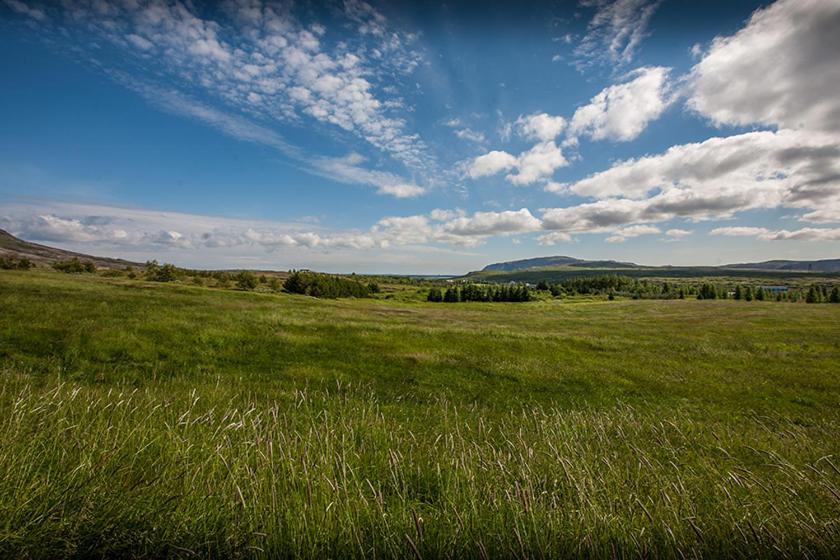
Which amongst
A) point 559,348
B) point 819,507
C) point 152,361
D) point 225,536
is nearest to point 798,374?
point 559,348

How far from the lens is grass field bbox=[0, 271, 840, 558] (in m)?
2.88

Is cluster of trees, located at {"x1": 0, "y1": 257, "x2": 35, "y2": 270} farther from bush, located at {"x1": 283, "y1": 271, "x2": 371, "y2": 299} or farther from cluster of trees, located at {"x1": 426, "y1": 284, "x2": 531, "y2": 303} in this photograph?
cluster of trees, located at {"x1": 426, "y1": 284, "x2": 531, "y2": 303}

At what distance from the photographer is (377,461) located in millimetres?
4816

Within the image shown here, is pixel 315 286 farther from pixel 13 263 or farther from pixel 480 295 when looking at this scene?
pixel 480 295

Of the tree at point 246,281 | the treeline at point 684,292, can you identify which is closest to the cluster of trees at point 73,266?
the tree at point 246,281

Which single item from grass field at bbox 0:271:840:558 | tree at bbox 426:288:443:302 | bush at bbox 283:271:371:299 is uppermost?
grass field at bbox 0:271:840:558

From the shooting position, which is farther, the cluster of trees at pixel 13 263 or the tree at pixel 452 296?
the tree at pixel 452 296

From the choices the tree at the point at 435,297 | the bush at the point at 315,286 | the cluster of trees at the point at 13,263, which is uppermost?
the cluster of trees at the point at 13,263

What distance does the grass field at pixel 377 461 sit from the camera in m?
2.88

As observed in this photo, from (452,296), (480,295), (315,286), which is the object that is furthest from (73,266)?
(480,295)

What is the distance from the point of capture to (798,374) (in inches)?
877

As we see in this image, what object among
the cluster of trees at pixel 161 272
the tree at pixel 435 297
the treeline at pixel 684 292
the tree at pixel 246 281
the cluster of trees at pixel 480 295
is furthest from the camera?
the tree at pixel 435 297

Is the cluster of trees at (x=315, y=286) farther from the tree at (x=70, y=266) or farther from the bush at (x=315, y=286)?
the tree at (x=70, y=266)

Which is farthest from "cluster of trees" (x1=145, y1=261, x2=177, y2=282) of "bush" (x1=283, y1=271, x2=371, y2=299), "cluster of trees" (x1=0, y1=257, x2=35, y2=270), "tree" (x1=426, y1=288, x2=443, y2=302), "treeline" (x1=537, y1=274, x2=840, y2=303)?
"treeline" (x1=537, y1=274, x2=840, y2=303)
